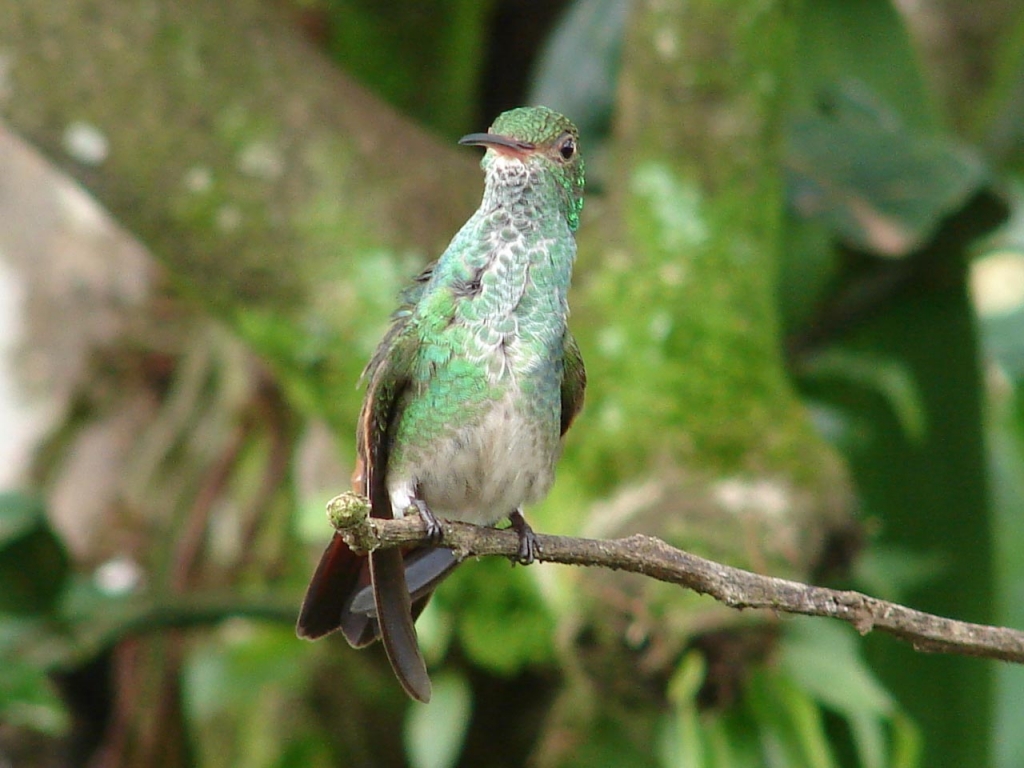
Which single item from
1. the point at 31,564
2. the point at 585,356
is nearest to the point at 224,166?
the point at 585,356

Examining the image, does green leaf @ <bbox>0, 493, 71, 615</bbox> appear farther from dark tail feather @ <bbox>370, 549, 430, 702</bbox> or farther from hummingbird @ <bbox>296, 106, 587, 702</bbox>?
dark tail feather @ <bbox>370, 549, 430, 702</bbox>

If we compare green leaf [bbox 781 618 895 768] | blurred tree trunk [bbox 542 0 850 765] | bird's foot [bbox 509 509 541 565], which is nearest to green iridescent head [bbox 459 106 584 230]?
bird's foot [bbox 509 509 541 565]

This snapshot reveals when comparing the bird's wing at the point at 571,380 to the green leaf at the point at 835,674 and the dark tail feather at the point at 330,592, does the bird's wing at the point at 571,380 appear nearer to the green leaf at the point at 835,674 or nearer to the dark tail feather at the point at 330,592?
the dark tail feather at the point at 330,592

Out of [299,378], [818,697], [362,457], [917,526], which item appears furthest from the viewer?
[917,526]

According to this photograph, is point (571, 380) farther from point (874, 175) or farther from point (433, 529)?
point (874, 175)

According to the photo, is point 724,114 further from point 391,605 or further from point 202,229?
point 391,605

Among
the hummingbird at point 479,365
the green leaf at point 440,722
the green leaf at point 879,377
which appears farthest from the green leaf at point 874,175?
the hummingbird at point 479,365

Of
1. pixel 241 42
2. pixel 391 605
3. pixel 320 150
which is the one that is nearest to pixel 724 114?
pixel 320 150
